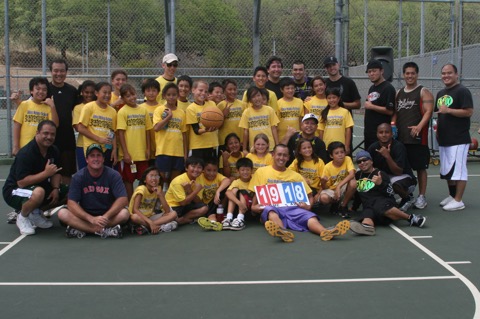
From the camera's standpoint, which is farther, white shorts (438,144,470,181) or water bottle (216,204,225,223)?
white shorts (438,144,470,181)

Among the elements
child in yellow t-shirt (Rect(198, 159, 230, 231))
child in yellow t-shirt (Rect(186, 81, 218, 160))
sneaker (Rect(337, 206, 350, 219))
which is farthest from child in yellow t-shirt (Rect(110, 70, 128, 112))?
sneaker (Rect(337, 206, 350, 219))

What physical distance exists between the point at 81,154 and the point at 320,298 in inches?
151

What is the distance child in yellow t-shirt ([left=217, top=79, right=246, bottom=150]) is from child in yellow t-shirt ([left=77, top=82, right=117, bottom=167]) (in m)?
1.38

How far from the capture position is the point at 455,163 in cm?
725

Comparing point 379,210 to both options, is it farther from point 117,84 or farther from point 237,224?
point 117,84

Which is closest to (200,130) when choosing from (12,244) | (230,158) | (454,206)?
(230,158)

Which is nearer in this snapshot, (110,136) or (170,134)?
(110,136)

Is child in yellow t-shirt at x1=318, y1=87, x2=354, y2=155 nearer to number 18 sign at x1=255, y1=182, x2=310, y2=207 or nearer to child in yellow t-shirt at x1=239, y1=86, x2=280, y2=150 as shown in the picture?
child in yellow t-shirt at x1=239, y1=86, x2=280, y2=150

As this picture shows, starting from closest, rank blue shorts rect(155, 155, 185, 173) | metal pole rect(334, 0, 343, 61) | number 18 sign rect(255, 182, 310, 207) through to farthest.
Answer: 1. number 18 sign rect(255, 182, 310, 207)
2. blue shorts rect(155, 155, 185, 173)
3. metal pole rect(334, 0, 343, 61)

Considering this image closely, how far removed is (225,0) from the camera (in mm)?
14266

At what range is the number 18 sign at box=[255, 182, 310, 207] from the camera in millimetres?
6406

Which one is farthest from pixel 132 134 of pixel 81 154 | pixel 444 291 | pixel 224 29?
pixel 224 29

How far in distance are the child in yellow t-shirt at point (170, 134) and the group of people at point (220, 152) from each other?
1cm

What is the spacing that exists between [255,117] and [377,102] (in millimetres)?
1631
